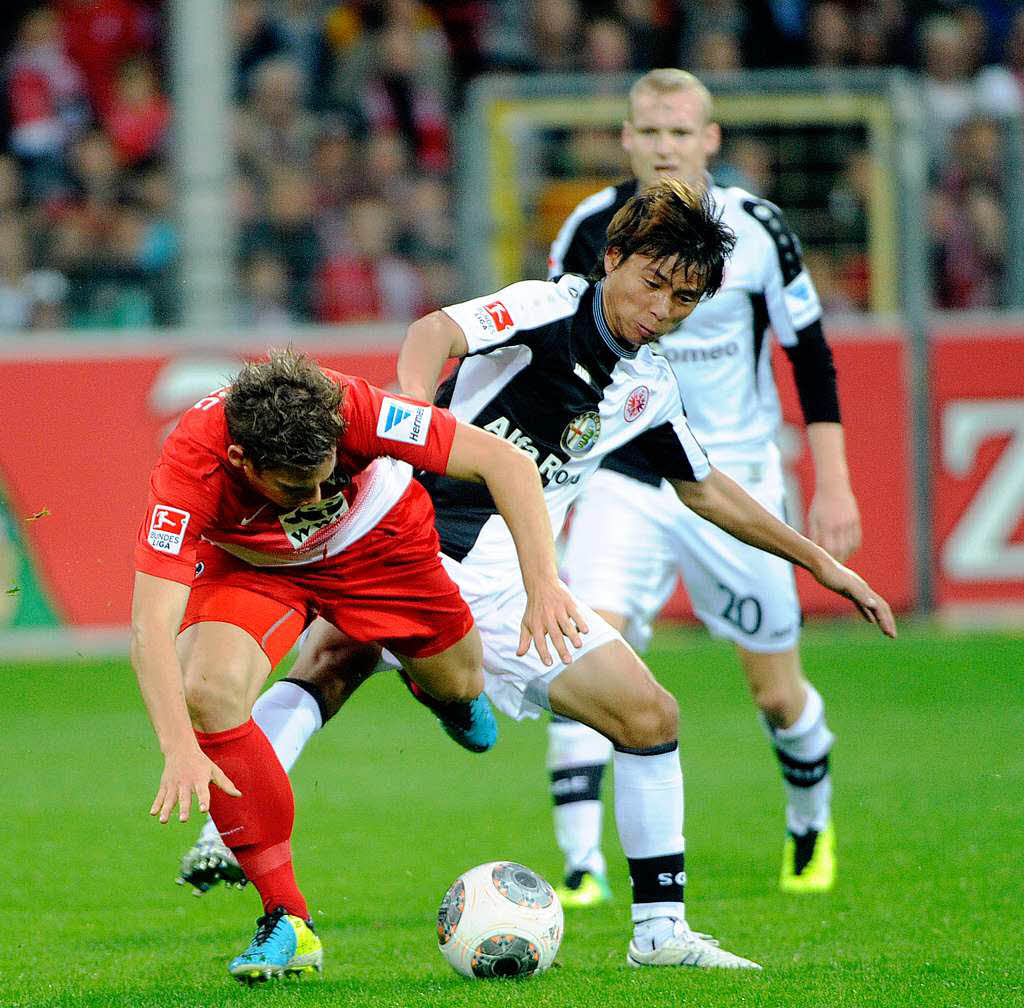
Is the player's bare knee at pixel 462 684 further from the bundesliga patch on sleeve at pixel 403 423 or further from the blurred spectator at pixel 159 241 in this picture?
the blurred spectator at pixel 159 241

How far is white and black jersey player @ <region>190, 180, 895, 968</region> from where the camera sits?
4.66 meters

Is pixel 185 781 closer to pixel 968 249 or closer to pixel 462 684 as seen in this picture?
pixel 462 684

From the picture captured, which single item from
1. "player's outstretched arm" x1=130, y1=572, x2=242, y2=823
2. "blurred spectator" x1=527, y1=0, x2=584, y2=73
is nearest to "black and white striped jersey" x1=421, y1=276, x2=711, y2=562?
"player's outstretched arm" x1=130, y1=572, x2=242, y2=823

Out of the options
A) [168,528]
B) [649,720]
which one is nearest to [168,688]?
[168,528]

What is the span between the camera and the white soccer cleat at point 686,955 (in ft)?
15.1

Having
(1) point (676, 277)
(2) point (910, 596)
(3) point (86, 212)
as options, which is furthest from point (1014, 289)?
(1) point (676, 277)

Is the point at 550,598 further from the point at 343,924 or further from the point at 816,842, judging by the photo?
the point at 816,842

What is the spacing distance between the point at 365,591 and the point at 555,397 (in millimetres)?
728

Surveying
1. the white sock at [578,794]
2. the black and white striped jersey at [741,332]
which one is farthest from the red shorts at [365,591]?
the black and white striped jersey at [741,332]

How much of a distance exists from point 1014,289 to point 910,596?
2274 millimetres

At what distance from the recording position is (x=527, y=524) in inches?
168

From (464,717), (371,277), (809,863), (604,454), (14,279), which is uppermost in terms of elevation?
(604,454)

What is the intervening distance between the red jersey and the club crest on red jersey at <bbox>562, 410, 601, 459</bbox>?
578 mm

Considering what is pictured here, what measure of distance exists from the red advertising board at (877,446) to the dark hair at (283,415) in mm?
7850
